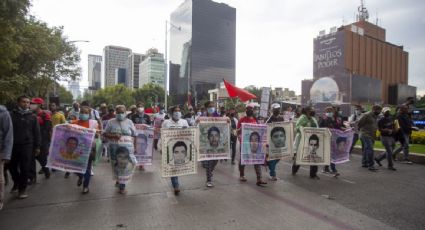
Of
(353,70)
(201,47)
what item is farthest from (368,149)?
(201,47)

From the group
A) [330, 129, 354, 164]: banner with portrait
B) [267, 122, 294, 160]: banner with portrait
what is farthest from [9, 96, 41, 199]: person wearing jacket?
[330, 129, 354, 164]: banner with portrait

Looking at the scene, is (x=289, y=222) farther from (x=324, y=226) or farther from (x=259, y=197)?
(x=259, y=197)

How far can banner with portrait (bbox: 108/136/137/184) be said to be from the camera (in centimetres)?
639

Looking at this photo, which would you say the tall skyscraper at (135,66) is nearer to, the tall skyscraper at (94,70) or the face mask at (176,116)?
the tall skyscraper at (94,70)

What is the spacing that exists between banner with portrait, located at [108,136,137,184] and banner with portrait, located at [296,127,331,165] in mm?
4180

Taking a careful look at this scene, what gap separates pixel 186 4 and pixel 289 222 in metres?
74.2

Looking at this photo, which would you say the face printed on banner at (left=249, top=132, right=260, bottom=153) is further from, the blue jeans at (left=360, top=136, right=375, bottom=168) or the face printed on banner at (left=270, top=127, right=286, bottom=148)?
the blue jeans at (left=360, top=136, right=375, bottom=168)

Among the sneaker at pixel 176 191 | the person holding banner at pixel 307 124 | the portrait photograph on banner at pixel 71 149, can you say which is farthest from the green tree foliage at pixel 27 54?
the person holding banner at pixel 307 124

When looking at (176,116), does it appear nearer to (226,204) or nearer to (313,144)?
(226,204)

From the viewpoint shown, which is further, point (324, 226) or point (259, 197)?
point (259, 197)

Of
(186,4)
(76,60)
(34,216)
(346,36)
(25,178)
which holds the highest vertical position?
(186,4)

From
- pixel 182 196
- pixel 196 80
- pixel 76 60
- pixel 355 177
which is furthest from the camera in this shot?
pixel 196 80

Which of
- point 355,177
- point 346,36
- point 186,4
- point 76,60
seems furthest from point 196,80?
point 355,177

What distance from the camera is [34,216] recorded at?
5160 mm
